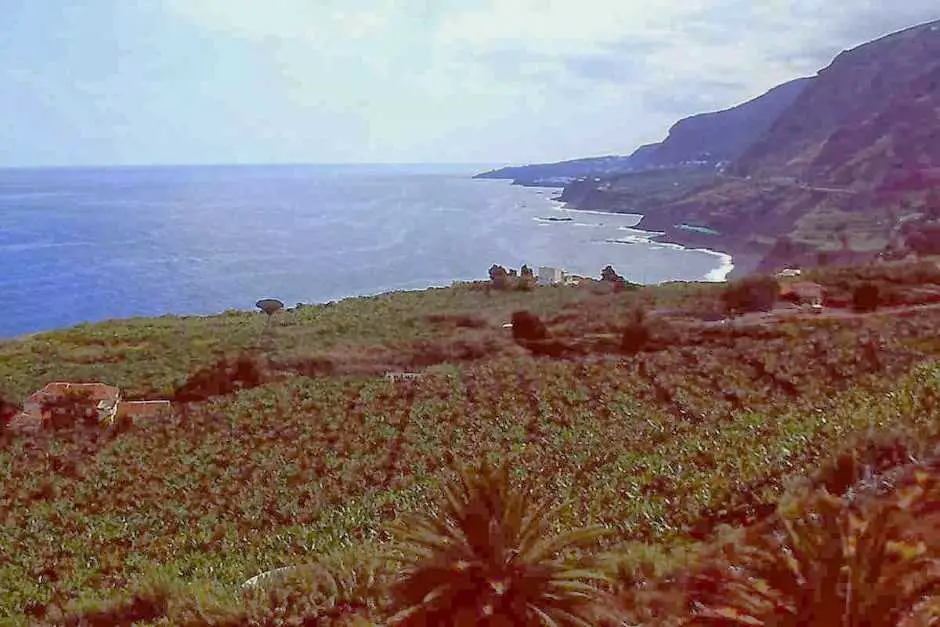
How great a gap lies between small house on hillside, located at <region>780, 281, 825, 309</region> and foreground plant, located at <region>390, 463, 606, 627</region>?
950 inches

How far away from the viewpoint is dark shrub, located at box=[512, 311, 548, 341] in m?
24.3

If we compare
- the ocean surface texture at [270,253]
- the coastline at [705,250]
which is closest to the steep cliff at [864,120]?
the coastline at [705,250]

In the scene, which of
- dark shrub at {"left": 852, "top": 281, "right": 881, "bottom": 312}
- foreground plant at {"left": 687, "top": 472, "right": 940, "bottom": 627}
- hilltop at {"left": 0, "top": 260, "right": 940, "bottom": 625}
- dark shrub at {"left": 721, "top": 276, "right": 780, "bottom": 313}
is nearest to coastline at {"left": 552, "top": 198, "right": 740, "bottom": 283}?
dark shrub at {"left": 721, "top": 276, "right": 780, "bottom": 313}

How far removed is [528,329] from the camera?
24609mm

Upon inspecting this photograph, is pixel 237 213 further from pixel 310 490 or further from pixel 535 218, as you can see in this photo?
pixel 310 490

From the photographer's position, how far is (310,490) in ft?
39.7

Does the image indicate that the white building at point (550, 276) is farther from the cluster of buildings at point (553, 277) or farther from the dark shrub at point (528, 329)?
the dark shrub at point (528, 329)

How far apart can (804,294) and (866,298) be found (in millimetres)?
2600

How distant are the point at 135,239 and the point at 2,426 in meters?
92.5

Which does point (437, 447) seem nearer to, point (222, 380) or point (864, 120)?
point (222, 380)

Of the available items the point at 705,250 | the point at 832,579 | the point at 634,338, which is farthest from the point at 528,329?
the point at 705,250

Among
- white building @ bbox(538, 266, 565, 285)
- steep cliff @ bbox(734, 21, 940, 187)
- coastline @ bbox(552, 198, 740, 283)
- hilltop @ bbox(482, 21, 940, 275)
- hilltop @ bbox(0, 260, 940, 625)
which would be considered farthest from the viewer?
steep cliff @ bbox(734, 21, 940, 187)

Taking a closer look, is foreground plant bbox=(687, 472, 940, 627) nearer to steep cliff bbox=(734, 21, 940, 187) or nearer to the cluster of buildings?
the cluster of buildings

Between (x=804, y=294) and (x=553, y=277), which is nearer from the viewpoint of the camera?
(x=804, y=294)
